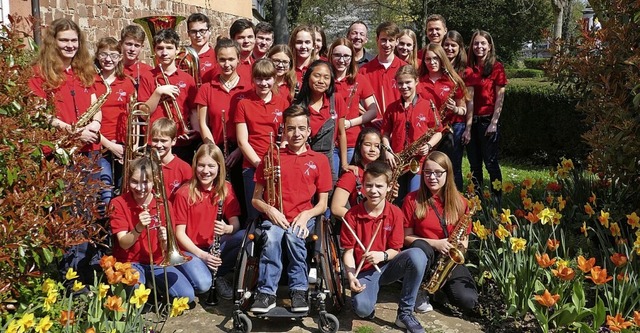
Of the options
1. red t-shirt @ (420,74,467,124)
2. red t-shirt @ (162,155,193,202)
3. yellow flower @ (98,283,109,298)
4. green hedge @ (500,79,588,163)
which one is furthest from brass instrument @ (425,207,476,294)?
green hedge @ (500,79,588,163)

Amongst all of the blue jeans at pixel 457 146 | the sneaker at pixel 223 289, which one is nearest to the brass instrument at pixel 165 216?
the sneaker at pixel 223 289

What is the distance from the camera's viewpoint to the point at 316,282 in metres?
4.23

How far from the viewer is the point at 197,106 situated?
17.2 feet

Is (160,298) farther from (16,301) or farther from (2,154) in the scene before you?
(2,154)

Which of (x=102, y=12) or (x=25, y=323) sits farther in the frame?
(x=102, y=12)

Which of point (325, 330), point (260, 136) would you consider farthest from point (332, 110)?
point (325, 330)

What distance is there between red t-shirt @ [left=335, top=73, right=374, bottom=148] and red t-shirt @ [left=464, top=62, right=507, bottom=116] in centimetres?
132

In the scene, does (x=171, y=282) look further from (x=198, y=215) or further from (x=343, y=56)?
(x=343, y=56)

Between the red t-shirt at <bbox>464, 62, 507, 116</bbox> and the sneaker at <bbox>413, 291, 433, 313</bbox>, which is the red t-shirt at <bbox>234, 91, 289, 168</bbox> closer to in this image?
the sneaker at <bbox>413, 291, 433, 313</bbox>

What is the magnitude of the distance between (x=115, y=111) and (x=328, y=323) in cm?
234

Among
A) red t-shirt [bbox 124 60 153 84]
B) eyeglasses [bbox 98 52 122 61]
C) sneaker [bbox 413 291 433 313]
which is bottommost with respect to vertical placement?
sneaker [bbox 413 291 433 313]

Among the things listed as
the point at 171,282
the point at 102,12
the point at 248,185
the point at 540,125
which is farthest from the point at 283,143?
the point at 102,12

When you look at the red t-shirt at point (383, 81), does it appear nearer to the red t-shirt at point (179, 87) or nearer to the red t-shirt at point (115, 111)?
the red t-shirt at point (179, 87)

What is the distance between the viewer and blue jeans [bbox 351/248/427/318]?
414cm
